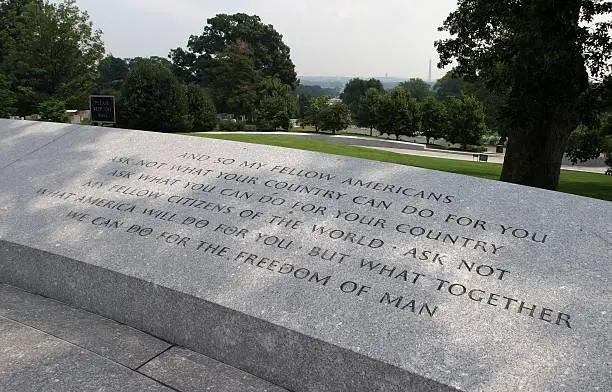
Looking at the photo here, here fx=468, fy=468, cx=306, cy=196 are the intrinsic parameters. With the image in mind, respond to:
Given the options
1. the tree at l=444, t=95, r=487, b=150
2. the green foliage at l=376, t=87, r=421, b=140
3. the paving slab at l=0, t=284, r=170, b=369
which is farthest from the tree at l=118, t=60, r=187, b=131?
the tree at l=444, t=95, r=487, b=150

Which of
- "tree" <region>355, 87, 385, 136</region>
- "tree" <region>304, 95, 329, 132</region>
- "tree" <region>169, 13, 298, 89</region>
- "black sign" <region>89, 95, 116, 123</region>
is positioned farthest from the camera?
"tree" <region>169, 13, 298, 89</region>

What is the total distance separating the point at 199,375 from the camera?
3217mm

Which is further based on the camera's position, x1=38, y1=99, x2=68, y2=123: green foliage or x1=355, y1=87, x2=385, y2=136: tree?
x1=355, y1=87, x2=385, y2=136: tree

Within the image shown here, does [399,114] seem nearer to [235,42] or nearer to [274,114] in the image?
[274,114]

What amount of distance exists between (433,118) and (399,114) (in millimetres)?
4146

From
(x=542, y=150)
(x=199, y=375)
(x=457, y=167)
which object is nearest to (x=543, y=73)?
(x=542, y=150)

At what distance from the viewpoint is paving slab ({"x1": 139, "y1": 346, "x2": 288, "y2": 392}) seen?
3.10 meters

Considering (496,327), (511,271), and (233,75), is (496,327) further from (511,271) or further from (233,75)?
(233,75)

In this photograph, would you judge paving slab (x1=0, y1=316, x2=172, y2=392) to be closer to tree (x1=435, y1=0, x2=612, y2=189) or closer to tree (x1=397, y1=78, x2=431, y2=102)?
tree (x1=435, y1=0, x2=612, y2=189)

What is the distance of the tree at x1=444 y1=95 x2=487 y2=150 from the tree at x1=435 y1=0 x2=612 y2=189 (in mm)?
35304

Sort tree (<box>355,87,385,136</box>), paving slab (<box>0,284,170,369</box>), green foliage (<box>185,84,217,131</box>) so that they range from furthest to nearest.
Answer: tree (<box>355,87,385,136</box>), green foliage (<box>185,84,217,131</box>), paving slab (<box>0,284,170,369</box>)

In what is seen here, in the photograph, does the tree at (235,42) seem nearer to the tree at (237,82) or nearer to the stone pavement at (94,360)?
the tree at (237,82)

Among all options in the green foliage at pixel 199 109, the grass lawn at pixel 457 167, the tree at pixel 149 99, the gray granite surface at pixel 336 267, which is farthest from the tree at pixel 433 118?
the gray granite surface at pixel 336 267

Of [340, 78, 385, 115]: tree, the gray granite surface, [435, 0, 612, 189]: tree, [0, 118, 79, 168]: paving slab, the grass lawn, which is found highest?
[340, 78, 385, 115]: tree
